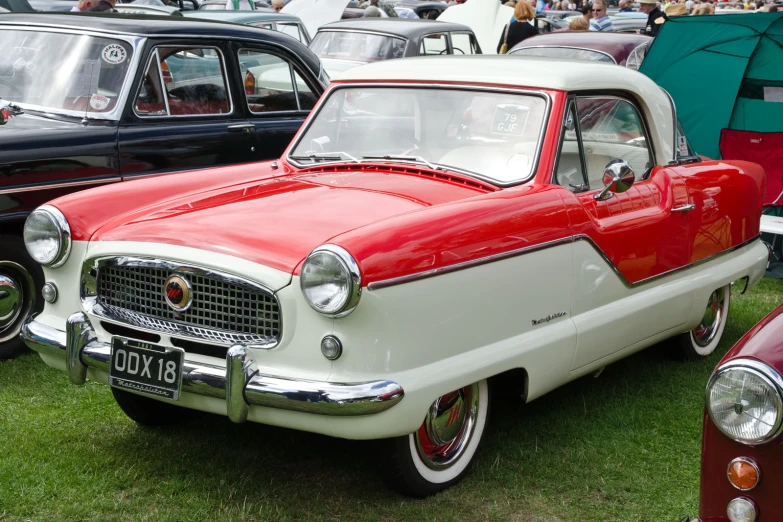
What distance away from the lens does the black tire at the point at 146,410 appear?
4.32 m

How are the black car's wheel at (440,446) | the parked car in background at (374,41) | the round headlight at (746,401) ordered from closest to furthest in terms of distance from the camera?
the round headlight at (746,401), the black car's wheel at (440,446), the parked car in background at (374,41)

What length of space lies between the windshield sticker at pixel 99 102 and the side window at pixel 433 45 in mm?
7078

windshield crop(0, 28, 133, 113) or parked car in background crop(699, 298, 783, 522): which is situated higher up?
windshield crop(0, 28, 133, 113)

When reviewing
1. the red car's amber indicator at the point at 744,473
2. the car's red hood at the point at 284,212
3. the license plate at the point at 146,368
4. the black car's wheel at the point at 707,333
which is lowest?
the black car's wheel at the point at 707,333

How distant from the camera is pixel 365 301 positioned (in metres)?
3.29

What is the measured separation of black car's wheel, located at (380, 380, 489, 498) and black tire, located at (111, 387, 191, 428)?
1.23 meters

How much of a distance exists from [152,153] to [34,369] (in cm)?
143

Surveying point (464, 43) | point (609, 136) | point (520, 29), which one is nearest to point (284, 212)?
point (609, 136)

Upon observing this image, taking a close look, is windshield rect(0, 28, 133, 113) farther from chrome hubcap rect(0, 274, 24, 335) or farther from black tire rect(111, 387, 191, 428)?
black tire rect(111, 387, 191, 428)

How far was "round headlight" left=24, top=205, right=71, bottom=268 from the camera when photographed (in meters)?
3.98

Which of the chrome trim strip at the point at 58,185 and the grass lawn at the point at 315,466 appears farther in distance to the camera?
the chrome trim strip at the point at 58,185

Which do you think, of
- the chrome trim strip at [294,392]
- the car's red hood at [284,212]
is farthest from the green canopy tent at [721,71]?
the chrome trim strip at [294,392]

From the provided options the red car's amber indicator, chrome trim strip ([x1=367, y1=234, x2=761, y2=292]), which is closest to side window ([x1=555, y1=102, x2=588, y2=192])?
chrome trim strip ([x1=367, y1=234, x2=761, y2=292])

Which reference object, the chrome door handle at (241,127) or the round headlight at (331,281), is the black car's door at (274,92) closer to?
the chrome door handle at (241,127)
